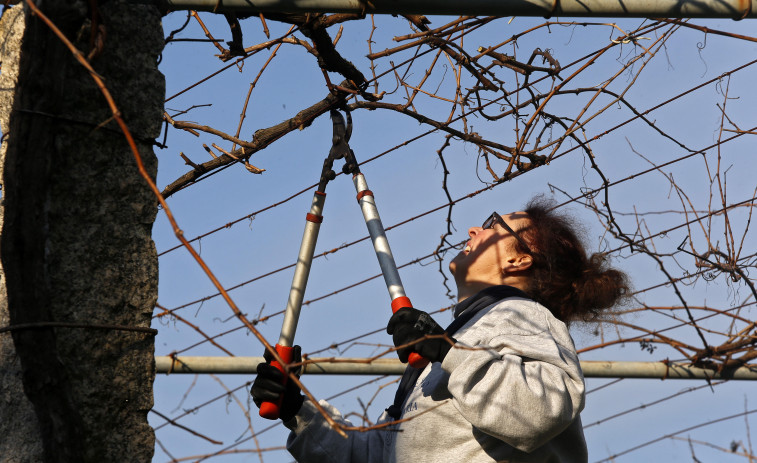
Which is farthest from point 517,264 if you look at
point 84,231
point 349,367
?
point 84,231

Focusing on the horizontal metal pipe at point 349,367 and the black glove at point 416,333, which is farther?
the horizontal metal pipe at point 349,367

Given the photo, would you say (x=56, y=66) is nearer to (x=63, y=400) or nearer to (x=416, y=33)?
(x=63, y=400)

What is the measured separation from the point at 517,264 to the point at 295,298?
0.94 metres

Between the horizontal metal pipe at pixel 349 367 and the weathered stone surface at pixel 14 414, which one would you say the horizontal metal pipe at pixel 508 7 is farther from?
the horizontal metal pipe at pixel 349 367

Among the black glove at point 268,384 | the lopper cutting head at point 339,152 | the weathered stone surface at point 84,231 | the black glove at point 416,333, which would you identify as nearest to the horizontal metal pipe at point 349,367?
the black glove at point 268,384

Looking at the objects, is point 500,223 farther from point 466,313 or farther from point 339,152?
point 339,152

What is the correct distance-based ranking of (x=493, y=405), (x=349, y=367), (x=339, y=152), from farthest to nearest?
(x=349, y=367)
(x=339, y=152)
(x=493, y=405)

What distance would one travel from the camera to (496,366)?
2059 mm

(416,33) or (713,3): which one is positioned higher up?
(416,33)

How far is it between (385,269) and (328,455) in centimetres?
79

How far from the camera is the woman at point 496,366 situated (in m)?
2.02

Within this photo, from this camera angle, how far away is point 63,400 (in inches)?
60.6

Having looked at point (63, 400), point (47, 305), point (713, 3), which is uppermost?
point (713, 3)

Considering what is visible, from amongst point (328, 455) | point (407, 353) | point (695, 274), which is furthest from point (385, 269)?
point (695, 274)
